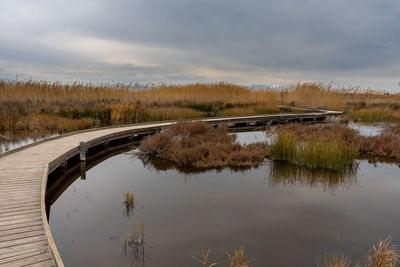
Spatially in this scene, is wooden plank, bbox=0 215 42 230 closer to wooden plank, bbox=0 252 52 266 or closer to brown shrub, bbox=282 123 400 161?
wooden plank, bbox=0 252 52 266

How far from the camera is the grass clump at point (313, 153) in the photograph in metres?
7.46

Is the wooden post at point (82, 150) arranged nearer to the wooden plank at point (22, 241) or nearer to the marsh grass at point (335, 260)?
the wooden plank at point (22, 241)

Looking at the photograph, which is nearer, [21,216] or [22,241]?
[22,241]

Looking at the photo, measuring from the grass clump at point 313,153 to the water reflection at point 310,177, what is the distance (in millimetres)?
194

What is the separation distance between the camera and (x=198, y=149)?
8.19 meters

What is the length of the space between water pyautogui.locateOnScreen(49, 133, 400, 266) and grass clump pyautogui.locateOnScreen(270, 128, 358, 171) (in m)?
0.45

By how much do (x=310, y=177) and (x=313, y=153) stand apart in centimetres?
90

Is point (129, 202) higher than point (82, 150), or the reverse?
point (82, 150)

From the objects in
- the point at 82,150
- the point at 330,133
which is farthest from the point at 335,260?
the point at 330,133

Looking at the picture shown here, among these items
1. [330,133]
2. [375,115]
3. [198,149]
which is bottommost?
[198,149]

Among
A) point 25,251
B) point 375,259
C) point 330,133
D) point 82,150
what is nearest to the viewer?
point 25,251

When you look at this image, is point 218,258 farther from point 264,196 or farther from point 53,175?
point 53,175

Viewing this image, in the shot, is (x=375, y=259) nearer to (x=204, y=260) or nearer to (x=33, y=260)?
(x=204, y=260)

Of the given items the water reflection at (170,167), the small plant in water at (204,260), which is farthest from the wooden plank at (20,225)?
the water reflection at (170,167)
